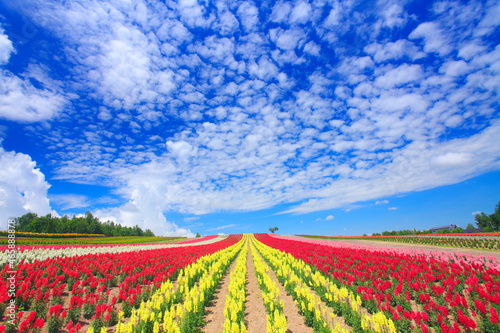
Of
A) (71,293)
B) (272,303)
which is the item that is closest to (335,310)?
(272,303)

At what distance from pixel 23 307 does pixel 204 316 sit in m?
6.06

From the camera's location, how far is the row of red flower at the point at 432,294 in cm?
561

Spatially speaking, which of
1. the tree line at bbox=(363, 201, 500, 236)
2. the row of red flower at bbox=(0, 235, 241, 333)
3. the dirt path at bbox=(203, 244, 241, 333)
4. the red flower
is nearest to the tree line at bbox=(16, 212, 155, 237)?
the row of red flower at bbox=(0, 235, 241, 333)

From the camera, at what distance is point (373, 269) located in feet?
34.7

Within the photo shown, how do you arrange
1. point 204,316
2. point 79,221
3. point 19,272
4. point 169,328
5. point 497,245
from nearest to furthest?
point 169,328 < point 204,316 < point 19,272 < point 497,245 < point 79,221

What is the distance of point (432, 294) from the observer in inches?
305

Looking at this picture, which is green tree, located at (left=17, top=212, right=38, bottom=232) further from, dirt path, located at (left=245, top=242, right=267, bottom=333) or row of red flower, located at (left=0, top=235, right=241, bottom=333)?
dirt path, located at (left=245, top=242, right=267, bottom=333)

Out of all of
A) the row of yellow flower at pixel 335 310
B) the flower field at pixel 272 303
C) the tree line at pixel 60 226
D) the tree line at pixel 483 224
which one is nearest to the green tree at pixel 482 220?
the tree line at pixel 483 224

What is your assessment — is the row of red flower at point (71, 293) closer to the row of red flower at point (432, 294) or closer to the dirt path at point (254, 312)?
the dirt path at point (254, 312)

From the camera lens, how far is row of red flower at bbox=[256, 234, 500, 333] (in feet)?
18.4

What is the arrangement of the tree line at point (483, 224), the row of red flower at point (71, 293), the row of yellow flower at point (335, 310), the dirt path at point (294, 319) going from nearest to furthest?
the row of yellow flower at point (335, 310) < the row of red flower at point (71, 293) < the dirt path at point (294, 319) < the tree line at point (483, 224)

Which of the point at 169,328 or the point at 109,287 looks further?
the point at 109,287

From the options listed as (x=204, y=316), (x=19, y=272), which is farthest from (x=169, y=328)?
(x=19, y=272)

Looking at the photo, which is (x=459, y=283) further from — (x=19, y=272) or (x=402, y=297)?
(x=19, y=272)
